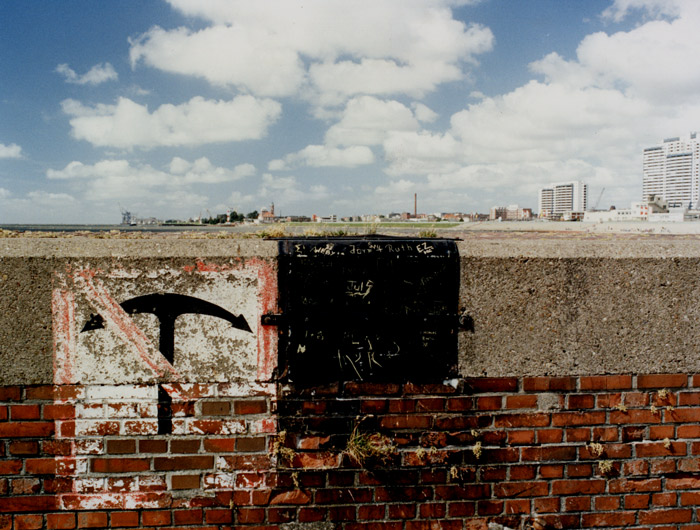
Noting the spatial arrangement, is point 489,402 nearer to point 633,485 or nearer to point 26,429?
point 633,485

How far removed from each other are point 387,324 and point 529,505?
1328 millimetres

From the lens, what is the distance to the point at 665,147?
7633 inches

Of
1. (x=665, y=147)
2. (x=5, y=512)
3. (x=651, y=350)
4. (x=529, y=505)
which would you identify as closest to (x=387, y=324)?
(x=529, y=505)

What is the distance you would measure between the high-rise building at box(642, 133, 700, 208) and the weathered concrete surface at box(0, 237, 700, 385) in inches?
7790

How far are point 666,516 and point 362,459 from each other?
185cm

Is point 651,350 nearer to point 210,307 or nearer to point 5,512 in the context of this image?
point 210,307

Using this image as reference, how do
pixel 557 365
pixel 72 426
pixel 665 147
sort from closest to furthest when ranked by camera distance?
pixel 72 426
pixel 557 365
pixel 665 147

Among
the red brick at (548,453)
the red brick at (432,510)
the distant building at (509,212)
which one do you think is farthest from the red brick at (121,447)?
the distant building at (509,212)

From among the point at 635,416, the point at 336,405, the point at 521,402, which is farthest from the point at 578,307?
the point at 336,405

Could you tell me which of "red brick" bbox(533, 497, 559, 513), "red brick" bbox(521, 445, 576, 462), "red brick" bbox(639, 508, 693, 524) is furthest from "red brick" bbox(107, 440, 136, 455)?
"red brick" bbox(639, 508, 693, 524)

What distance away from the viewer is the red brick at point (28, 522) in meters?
2.47

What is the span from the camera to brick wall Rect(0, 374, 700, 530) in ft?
8.09

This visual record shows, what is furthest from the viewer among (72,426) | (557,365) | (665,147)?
(665,147)

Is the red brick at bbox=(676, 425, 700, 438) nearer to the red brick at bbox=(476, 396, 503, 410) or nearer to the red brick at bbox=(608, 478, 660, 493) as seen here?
the red brick at bbox=(608, 478, 660, 493)
